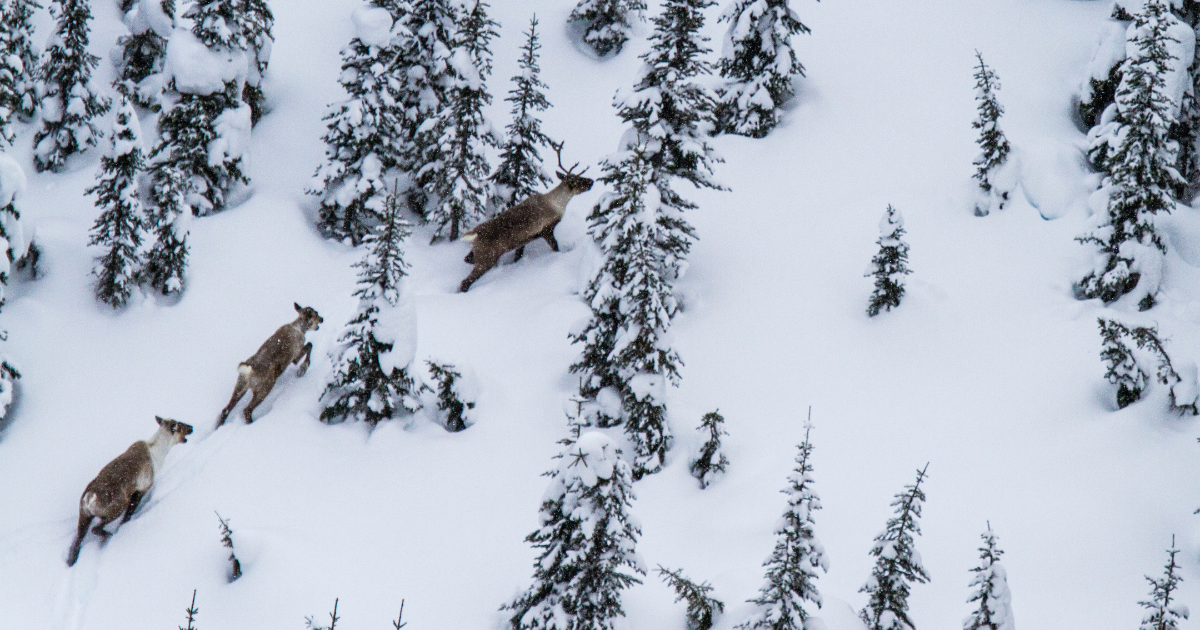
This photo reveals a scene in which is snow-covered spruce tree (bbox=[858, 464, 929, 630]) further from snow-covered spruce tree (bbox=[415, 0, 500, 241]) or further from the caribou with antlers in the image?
snow-covered spruce tree (bbox=[415, 0, 500, 241])

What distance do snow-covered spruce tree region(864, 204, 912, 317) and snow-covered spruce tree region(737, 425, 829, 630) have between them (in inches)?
299

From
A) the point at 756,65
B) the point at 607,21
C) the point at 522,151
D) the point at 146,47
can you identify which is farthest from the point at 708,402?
the point at 146,47

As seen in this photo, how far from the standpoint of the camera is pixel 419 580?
1138cm

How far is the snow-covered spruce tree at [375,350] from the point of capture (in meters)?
12.8

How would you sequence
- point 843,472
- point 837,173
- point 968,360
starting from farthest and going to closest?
point 837,173 < point 968,360 < point 843,472

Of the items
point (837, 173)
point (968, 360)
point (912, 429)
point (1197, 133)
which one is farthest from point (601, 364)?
point (1197, 133)

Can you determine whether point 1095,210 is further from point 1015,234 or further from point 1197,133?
point 1197,133

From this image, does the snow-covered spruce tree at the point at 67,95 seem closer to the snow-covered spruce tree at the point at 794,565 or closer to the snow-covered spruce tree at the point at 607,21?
the snow-covered spruce tree at the point at 607,21

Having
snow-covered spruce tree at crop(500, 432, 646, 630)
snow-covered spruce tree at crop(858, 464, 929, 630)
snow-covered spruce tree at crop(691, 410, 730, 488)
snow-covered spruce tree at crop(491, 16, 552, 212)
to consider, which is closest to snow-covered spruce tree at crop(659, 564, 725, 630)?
snow-covered spruce tree at crop(500, 432, 646, 630)

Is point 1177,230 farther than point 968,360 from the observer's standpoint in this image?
Yes

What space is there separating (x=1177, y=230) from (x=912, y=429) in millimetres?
8210

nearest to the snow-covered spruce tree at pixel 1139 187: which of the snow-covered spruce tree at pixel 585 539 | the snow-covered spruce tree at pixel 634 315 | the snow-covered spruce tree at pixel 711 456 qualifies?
the snow-covered spruce tree at pixel 711 456

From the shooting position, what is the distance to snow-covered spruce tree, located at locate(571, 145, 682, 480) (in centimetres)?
1223

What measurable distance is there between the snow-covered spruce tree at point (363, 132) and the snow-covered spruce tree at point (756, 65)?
8.17 metres
